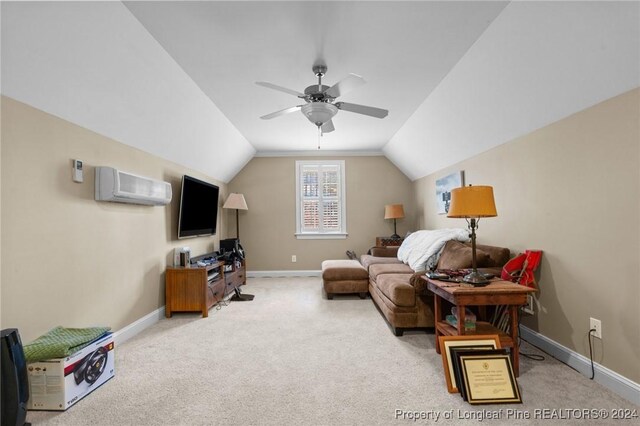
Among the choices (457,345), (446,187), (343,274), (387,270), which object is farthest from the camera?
(446,187)

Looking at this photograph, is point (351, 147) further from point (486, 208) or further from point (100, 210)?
point (100, 210)

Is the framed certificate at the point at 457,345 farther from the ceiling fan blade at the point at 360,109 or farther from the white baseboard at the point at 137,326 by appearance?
the white baseboard at the point at 137,326

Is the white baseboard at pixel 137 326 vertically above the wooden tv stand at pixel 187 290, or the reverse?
the wooden tv stand at pixel 187 290

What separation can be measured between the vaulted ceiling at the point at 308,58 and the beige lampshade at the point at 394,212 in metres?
2.09

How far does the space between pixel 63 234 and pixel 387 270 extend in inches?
124

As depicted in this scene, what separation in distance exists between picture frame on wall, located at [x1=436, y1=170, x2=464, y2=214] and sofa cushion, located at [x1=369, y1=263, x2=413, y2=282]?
116cm

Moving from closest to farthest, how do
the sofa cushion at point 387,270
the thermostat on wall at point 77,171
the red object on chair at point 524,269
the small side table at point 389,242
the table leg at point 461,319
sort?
the table leg at point 461,319 < the thermostat on wall at point 77,171 < the red object on chair at point 524,269 < the sofa cushion at point 387,270 < the small side table at point 389,242

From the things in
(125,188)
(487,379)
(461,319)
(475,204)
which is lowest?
(487,379)

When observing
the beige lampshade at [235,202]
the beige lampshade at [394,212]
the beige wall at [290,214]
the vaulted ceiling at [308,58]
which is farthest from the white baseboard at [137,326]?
the beige lampshade at [394,212]

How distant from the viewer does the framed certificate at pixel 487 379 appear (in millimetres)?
1751

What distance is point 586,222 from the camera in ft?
6.90

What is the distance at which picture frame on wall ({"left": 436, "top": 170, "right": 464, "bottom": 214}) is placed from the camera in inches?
161

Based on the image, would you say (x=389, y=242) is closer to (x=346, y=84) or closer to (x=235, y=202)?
(x=235, y=202)

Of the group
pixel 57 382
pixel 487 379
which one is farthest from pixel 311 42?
pixel 57 382
